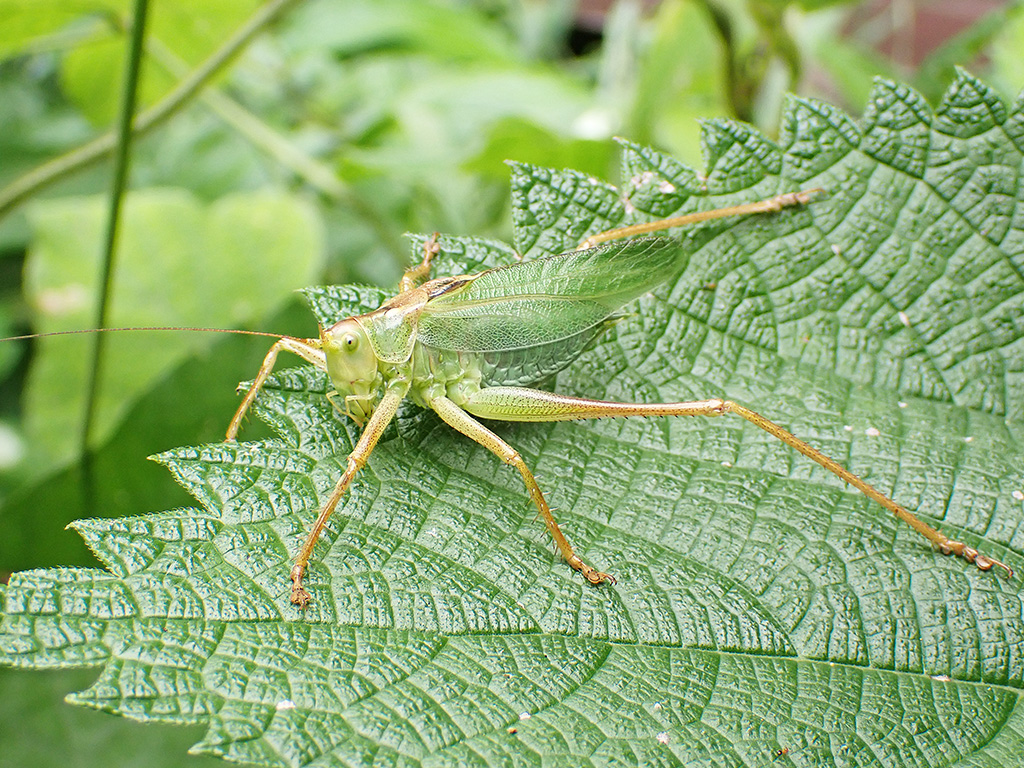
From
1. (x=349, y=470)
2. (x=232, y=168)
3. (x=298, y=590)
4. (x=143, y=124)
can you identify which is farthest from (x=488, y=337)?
(x=232, y=168)

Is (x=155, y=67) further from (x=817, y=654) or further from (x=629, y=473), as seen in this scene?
(x=817, y=654)

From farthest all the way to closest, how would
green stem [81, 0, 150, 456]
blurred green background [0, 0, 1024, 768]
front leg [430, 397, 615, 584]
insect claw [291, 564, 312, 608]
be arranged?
A: 1. blurred green background [0, 0, 1024, 768]
2. green stem [81, 0, 150, 456]
3. front leg [430, 397, 615, 584]
4. insect claw [291, 564, 312, 608]

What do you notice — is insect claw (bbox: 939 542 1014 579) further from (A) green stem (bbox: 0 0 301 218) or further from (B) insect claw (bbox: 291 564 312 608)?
(A) green stem (bbox: 0 0 301 218)

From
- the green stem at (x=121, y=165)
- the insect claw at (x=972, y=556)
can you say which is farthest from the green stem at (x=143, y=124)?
the insect claw at (x=972, y=556)

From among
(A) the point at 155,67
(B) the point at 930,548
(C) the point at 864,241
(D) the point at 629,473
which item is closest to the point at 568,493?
(D) the point at 629,473

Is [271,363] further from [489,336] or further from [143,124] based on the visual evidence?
[143,124]

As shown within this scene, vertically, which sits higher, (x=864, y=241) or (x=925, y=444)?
(x=864, y=241)

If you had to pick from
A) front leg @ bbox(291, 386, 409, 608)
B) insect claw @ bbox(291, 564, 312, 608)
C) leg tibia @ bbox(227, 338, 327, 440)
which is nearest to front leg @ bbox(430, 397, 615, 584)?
front leg @ bbox(291, 386, 409, 608)
